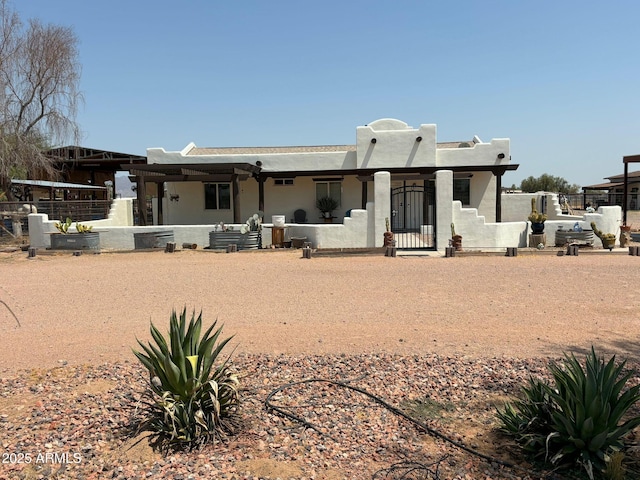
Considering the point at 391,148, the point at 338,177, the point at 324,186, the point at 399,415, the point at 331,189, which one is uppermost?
the point at 391,148

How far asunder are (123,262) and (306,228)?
20.8 ft

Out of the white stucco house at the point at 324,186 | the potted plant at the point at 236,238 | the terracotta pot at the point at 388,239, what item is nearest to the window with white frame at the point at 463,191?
the white stucco house at the point at 324,186

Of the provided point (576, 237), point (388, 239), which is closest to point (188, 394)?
point (388, 239)

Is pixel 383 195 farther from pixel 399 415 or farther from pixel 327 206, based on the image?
pixel 399 415

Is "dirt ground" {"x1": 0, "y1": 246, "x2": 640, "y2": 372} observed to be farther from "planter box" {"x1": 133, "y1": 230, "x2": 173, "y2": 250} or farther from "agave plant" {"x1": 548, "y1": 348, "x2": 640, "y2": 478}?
"planter box" {"x1": 133, "y1": 230, "x2": 173, "y2": 250}

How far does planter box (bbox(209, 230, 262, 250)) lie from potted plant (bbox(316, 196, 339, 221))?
6450 mm

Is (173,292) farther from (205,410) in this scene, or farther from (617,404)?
(617,404)

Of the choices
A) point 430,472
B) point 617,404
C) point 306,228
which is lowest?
point 430,472

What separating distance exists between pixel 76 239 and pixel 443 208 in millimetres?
13169

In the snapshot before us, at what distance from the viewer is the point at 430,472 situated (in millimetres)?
3381

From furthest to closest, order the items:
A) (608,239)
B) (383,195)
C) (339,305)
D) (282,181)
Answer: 1. (282,181)
2. (383,195)
3. (608,239)
4. (339,305)

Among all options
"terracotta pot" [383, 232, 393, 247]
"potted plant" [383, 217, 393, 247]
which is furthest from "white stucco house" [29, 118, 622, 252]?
"terracotta pot" [383, 232, 393, 247]

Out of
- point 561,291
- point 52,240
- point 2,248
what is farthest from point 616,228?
point 2,248

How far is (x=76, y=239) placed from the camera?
18016mm
